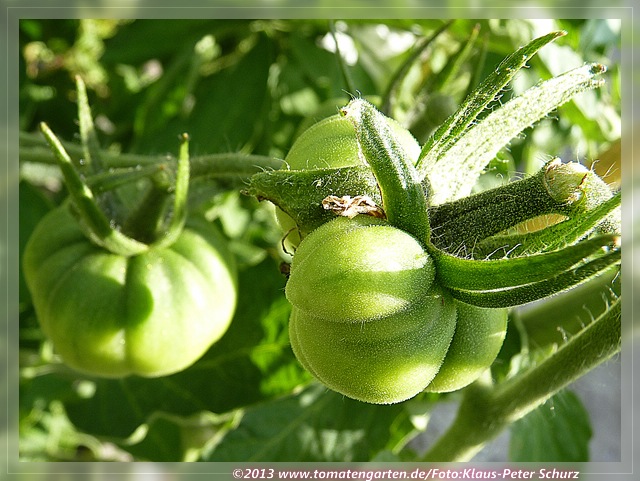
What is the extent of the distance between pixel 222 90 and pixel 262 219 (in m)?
0.30

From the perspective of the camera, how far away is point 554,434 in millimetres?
1086

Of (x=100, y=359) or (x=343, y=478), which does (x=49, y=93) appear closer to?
(x=100, y=359)

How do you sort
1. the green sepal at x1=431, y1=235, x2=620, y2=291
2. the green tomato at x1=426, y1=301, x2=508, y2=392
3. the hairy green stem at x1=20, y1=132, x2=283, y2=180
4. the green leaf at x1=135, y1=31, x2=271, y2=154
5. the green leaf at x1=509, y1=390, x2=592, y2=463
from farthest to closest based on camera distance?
the green leaf at x1=135, y1=31, x2=271, y2=154
the green leaf at x1=509, y1=390, x2=592, y2=463
the hairy green stem at x1=20, y1=132, x2=283, y2=180
the green tomato at x1=426, y1=301, x2=508, y2=392
the green sepal at x1=431, y1=235, x2=620, y2=291

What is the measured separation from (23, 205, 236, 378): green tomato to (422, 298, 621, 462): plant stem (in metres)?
0.32

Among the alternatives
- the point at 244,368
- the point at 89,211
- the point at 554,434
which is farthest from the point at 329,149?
the point at 554,434

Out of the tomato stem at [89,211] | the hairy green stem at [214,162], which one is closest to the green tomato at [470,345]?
the hairy green stem at [214,162]

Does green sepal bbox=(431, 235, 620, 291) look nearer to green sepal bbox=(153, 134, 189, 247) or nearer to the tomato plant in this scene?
the tomato plant

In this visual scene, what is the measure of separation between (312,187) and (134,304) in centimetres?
35

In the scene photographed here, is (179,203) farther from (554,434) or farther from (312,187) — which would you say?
(554,434)

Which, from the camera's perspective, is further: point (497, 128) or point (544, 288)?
point (497, 128)

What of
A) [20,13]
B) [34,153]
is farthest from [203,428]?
[20,13]

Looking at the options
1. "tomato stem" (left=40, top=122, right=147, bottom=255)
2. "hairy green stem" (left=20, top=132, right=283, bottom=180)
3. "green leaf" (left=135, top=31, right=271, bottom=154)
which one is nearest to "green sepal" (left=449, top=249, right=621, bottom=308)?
"hairy green stem" (left=20, top=132, right=283, bottom=180)

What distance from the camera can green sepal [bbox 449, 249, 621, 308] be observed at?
17.1 inches

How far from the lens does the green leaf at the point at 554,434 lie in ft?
3.42
